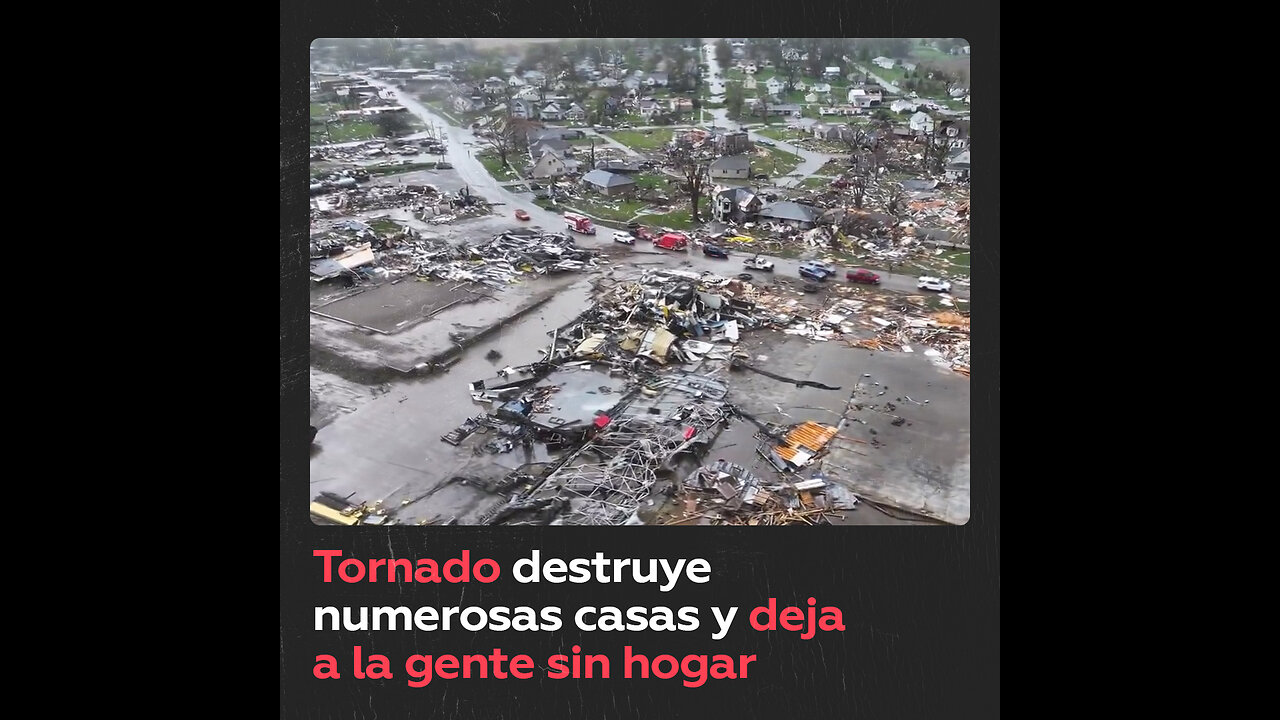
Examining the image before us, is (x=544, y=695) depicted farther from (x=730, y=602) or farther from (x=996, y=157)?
(x=996, y=157)

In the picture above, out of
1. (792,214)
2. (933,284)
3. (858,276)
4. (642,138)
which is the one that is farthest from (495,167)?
(933,284)

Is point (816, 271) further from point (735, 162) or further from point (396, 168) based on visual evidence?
point (396, 168)

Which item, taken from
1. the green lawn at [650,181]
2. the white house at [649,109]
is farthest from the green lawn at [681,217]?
the white house at [649,109]

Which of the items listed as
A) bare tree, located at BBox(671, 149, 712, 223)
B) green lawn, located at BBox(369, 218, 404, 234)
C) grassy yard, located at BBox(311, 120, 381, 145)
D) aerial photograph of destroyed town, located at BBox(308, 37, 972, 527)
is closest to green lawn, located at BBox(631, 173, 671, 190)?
aerial photograph of destroyed town, located at BBox(308, 37, 972, 527)

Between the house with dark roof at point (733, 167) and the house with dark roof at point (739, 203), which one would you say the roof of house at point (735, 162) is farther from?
the house with dark roof at point (739, 203)

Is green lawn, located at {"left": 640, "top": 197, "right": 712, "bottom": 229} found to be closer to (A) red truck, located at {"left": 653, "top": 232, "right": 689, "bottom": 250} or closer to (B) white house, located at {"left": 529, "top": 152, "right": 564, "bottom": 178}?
(A) red truck, located at {"left": 653, "top": 232, "right": 689, "bottom": 250}

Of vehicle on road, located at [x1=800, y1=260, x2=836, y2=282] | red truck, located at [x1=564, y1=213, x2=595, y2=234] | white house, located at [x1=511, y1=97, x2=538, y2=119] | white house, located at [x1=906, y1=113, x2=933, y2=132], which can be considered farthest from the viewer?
red truck, located at [x1=564, y1=213, x2=595, y2=234]
